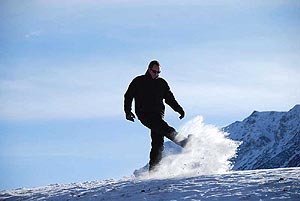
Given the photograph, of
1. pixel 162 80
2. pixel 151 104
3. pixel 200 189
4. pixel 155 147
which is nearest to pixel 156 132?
pixel 155 147

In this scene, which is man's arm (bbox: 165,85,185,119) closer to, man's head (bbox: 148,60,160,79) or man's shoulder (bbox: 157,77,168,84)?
man's shoulder (bbox: 157,77,168,84)

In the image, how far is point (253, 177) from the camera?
11656 millimetres

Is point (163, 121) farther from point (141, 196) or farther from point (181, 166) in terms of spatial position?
point (141, 196)

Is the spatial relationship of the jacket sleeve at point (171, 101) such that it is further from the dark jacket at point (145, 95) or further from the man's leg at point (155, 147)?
the man's leg at point (155, 147)

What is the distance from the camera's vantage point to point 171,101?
1442 cm

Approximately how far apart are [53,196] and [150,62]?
447 centimetres

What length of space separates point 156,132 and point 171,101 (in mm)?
1266

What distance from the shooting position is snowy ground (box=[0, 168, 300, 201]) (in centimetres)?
1009

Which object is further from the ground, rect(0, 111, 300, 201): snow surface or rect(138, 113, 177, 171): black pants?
Result: rect(138, 113, 177, 171): black pants

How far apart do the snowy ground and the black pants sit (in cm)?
115

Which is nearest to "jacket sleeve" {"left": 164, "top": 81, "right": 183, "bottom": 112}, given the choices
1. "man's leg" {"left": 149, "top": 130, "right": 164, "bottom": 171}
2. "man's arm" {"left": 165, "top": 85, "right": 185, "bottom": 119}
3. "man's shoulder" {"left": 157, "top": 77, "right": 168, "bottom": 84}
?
"man's arm" {"left": 165, "top": 85, "right": 185, "bottom": 119}

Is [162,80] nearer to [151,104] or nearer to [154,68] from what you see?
[154,68]

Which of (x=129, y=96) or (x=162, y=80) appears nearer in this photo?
(x=129, y=96)

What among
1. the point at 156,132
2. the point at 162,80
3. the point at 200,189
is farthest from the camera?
the point at 162,80
